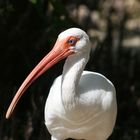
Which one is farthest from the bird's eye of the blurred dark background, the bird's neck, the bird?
the blurred dark background

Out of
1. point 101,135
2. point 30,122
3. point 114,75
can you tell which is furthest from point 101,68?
point 101,135

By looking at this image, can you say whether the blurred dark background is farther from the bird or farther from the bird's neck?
the bird's neck

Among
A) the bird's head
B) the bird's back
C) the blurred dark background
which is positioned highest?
the bird's head

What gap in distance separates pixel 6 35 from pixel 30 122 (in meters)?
1.40

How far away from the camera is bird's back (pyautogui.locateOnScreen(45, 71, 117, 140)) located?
5.73 metres

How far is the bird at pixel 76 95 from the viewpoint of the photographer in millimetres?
5625

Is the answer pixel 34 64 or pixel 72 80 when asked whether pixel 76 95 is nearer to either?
pixel 72 80

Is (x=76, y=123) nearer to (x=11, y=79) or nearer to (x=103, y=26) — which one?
(x=11, y=79)

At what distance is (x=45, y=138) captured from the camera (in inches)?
266

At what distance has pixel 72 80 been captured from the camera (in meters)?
5.66

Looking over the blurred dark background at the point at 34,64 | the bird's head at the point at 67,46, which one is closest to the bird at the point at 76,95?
the bird's head at the point at 67,46

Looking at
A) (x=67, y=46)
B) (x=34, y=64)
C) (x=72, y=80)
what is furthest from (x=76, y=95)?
(x=34, y=64)

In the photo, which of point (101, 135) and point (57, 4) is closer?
point (101, 135)

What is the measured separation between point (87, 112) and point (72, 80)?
296mm
